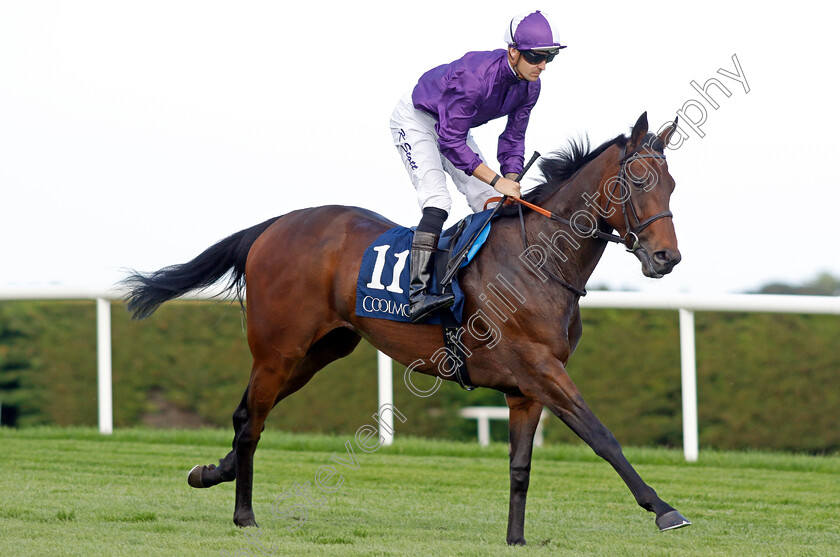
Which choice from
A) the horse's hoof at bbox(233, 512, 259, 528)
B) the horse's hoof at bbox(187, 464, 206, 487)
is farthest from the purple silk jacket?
the horse's hoof at bbox(187, 464, 206, 487)

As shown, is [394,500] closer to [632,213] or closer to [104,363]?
[632,213]

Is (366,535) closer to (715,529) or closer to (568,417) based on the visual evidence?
(568,417)

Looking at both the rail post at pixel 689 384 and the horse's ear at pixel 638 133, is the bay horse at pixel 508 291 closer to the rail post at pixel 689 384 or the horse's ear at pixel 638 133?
the horse's ear at pixel 638 133

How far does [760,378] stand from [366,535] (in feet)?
13.0

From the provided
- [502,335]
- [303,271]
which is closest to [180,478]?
[303,271]

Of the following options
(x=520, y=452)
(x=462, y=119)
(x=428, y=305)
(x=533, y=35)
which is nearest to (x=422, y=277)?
(x=428, y=305)

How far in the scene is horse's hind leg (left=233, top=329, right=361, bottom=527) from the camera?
14.4ft

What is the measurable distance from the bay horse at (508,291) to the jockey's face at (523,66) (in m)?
0.36

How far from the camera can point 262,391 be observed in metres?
4.57

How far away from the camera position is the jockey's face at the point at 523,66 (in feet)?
13.6

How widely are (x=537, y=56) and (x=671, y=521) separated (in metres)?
1.95

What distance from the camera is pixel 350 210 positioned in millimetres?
4812

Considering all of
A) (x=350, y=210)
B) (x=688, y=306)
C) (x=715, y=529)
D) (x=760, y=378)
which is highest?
(x=350, y=210)

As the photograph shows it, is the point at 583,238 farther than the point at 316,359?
No
